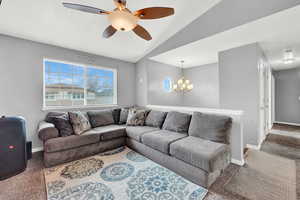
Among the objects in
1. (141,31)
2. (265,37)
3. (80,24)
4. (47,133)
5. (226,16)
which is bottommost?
(47,133)

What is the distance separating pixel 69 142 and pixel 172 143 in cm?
188

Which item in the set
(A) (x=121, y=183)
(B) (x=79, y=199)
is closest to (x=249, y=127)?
(A) (x=121, y=183)

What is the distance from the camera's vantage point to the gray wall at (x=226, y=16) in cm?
214

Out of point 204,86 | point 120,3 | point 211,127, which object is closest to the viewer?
point 120,3

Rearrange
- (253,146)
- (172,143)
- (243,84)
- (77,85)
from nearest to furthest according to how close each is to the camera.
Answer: (172,143) < (253,146) < (243,84) < (77,85)

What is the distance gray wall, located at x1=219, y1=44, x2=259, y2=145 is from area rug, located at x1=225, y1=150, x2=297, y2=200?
0.78 m

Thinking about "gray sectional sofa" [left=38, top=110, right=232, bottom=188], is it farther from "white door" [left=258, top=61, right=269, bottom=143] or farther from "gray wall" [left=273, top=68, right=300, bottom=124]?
"gray wall" [left=273, top=68, right=300, bottom=124]

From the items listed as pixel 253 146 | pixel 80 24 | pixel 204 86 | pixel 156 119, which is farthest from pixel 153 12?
pixel 204 86

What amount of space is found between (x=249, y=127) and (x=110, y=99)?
157 inches

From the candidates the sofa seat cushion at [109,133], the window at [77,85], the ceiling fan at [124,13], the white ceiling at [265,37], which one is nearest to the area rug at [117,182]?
the sofa seat cushion at [109,133]

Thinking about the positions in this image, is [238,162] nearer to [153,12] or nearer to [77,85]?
[153,12]

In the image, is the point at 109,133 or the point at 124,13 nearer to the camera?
the point at 124,13

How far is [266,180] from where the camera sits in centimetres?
188

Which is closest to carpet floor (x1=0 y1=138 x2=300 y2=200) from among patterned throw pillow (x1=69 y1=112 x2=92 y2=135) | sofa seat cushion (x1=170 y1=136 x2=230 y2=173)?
sofa seat cushion (x1=170 y1=136 x2=230 y2=173)
